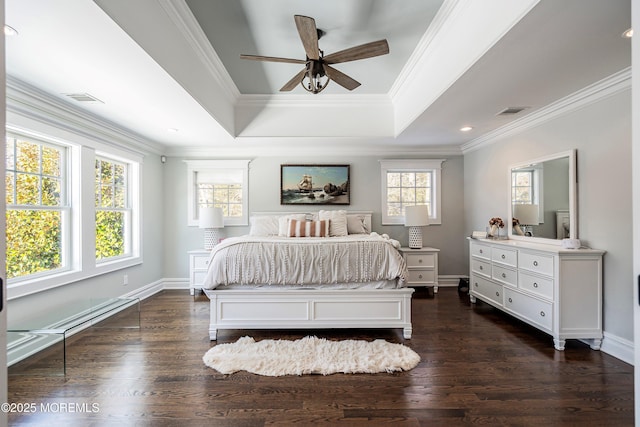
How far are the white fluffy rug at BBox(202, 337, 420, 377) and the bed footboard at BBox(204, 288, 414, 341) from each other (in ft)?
0.55

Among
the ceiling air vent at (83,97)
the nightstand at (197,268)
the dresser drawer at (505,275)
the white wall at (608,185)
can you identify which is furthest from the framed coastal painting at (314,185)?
the white wall at (608,185)

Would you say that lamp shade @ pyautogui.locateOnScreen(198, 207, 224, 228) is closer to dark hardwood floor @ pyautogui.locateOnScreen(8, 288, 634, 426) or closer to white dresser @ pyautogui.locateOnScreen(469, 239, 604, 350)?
dark hardwood floor @ pyautogui.locateOnScreen(8, 288, 634, 426)

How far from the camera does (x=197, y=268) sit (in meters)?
4.25

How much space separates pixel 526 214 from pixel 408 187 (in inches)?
71.7

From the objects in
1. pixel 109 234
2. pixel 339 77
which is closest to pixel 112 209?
pixel 109 234

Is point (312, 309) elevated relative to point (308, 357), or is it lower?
elevated

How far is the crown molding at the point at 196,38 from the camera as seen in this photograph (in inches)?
80.3

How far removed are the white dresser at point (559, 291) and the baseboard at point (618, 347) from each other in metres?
0.05

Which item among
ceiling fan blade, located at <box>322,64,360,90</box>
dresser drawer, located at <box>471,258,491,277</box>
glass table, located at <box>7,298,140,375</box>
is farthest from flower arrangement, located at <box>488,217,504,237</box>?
glass table, located at <box>7,298,140,375</box>

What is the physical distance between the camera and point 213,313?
2705 mm

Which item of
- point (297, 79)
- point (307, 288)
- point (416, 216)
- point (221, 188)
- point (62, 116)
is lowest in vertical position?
point (307, 288)

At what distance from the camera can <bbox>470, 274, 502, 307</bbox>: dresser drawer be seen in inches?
129

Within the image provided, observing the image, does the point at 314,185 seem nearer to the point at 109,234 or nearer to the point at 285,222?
the point at 285,222

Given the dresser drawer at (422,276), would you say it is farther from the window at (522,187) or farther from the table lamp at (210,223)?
the table lamp at (210,223)
